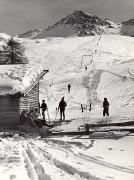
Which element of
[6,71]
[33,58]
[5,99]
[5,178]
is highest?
[33,58]

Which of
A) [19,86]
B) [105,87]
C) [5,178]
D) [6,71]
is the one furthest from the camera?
[105,87]

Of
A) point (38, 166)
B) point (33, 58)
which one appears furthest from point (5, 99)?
point (33, 58)

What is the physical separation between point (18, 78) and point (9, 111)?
7.20 ft

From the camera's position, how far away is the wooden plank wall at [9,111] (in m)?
25.1

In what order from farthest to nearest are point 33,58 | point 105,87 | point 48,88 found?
point 33,58 < point 48,88 < point 105,87

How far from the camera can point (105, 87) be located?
48906mm

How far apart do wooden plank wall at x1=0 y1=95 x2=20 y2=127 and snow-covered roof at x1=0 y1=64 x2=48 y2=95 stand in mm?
784

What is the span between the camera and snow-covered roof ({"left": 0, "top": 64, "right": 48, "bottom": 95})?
80.1ft

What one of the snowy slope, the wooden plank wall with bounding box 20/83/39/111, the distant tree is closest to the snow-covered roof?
the wooden plank wall with bounding box 20/83/39/111

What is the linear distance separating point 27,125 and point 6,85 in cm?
318

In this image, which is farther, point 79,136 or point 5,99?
point 5,99

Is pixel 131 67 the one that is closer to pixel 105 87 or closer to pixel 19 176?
pixel 105 87

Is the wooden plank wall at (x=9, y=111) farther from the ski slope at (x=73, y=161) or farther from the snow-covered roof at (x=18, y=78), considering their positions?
the ski slope at (x=73, y=161)

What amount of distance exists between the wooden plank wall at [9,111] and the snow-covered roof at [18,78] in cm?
78
